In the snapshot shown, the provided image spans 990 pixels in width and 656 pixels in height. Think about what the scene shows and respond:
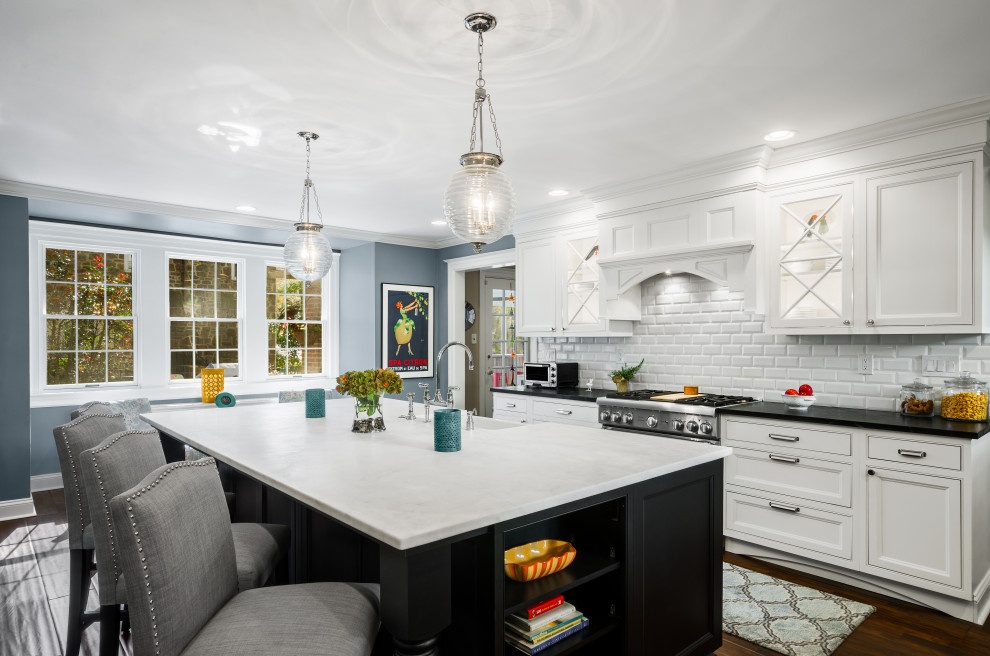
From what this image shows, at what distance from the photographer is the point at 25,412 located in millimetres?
4539

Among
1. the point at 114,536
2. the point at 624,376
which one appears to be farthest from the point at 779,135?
the point at 114,536

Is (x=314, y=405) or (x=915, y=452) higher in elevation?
(x=314, y=405)

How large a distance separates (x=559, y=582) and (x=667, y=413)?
→ 7.82 ft

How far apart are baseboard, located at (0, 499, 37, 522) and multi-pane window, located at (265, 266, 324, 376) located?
2.64m

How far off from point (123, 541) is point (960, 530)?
11.3ft

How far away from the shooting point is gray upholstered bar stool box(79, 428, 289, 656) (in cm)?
179

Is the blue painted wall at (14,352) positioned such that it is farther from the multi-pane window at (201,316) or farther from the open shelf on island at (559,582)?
the open shelf on island at (559,582)

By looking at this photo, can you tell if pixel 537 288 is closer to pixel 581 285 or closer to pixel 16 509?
pixel 581 285

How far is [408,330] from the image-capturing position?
6852mm

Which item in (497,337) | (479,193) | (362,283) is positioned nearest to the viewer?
(479,193)

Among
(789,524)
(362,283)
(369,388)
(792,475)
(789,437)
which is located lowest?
(789,524)

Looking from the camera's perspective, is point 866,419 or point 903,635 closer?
point 903,635

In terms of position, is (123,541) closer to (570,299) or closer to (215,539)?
(215,539)

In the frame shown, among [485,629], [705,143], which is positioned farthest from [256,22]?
[705,143]
